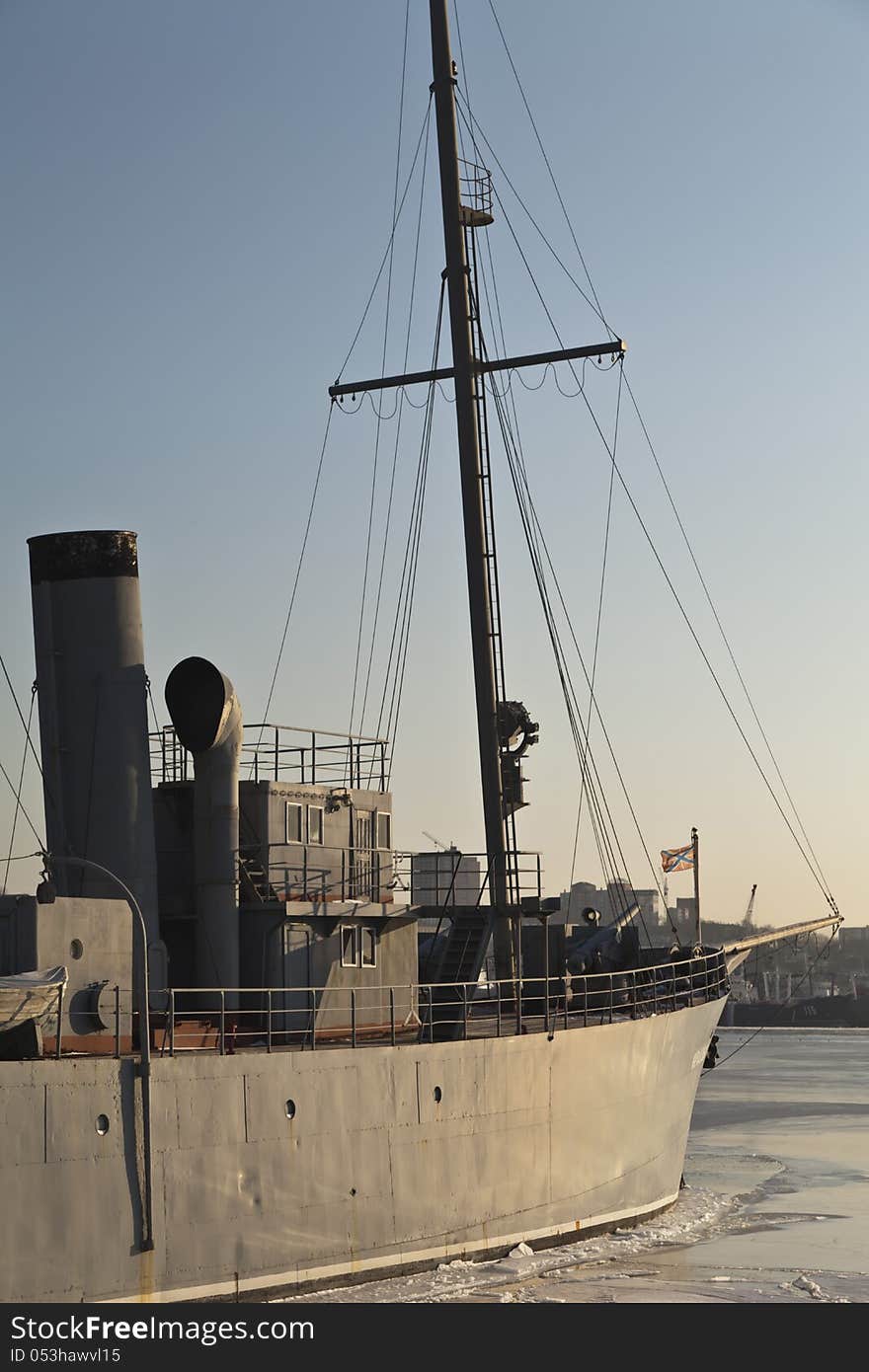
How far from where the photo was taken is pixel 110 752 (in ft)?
75.1

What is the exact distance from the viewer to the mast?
30516mm

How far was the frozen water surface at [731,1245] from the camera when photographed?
22.7m

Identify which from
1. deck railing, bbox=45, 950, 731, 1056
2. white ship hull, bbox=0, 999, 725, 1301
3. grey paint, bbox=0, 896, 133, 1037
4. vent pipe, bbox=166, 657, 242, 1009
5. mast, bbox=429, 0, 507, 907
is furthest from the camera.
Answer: mast, bbox=429, 0, 507, 907

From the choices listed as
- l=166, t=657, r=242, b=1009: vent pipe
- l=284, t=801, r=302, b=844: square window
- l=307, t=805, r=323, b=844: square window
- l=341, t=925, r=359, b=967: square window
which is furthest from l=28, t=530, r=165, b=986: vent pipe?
l=341, t=925, r=359, b=967: square window

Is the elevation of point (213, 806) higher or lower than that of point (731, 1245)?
higher

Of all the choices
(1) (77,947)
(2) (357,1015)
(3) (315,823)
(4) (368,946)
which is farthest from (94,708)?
(2) (357,1015)

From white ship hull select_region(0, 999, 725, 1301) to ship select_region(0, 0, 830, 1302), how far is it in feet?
0.12

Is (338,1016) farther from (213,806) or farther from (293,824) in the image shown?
(213,806)

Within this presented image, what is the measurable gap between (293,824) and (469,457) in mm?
9566

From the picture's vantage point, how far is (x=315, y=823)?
25.7 metres

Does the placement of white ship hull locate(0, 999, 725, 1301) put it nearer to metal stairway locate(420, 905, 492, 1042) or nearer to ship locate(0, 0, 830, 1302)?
ship locate(0, 0, 830, 1302)

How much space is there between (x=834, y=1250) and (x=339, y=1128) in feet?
35.1

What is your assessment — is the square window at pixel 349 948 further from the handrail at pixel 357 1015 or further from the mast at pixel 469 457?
the mast at pixel 469 457
